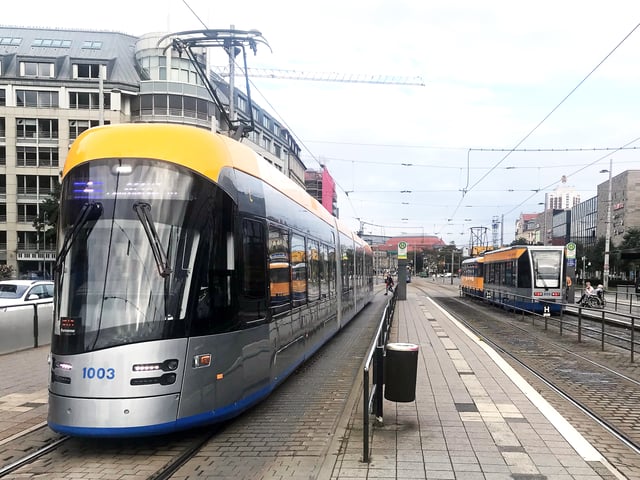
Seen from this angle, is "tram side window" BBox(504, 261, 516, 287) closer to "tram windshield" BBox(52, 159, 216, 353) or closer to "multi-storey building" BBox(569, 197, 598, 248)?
"tram windshield" BBox(52, 159, 216, 353)

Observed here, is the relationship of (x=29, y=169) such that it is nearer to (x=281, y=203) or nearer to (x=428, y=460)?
(x=281, y=203)

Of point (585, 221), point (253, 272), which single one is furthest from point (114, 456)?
point (585, 221)

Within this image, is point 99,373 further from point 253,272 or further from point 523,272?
point 523,272

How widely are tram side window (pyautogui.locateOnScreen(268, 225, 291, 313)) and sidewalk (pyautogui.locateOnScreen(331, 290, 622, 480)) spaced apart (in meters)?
1.72

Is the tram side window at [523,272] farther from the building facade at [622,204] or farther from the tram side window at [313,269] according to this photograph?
the building facade at [622,204]

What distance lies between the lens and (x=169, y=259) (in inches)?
209

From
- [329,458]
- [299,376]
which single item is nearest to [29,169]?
[299,376]

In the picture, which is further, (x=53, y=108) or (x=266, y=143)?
(x=266, y=143)

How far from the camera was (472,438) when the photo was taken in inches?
219

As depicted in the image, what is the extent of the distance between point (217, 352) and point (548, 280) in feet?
69.6

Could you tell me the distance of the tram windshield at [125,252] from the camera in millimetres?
5164

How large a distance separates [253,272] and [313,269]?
4.02 m

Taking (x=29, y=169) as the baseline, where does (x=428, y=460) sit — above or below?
below

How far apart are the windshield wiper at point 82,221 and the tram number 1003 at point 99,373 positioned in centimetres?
108
